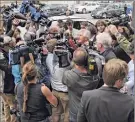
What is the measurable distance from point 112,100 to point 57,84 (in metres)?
2.08

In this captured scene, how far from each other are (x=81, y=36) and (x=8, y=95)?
4.95 feet

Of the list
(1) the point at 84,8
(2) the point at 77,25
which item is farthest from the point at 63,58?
(1) the point at 84,8

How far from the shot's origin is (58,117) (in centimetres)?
511

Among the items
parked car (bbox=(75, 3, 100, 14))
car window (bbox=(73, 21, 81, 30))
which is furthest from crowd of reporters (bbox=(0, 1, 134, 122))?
parked car (bbox=(75, 3, 100, 14))

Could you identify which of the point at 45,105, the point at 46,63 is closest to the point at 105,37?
the point at 46,63

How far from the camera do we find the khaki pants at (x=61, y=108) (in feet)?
16.0

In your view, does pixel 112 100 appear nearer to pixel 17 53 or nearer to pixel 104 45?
pixel 104 45

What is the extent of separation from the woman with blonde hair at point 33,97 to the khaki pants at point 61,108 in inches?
33.4

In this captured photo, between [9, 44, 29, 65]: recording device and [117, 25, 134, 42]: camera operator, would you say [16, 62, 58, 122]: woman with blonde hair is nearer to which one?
[9, 44, 29, 65]: recording device

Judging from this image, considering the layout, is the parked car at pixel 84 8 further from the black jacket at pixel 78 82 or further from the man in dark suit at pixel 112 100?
the man in dark suit at pixel 112 100

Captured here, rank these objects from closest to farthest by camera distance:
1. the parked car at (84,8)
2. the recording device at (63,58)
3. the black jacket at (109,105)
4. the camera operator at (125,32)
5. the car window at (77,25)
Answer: the black jacket at (109,105), the recording device at (63,58), the camera operator at (125,32), the car window at (77,25), the parked car at (84,8)

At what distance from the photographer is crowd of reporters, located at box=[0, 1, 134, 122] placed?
114 inches


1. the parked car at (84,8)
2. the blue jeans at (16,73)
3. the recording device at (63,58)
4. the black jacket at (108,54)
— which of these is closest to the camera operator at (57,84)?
the recording device at (63,58)

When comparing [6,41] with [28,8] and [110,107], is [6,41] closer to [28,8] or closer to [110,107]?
[110,107]
